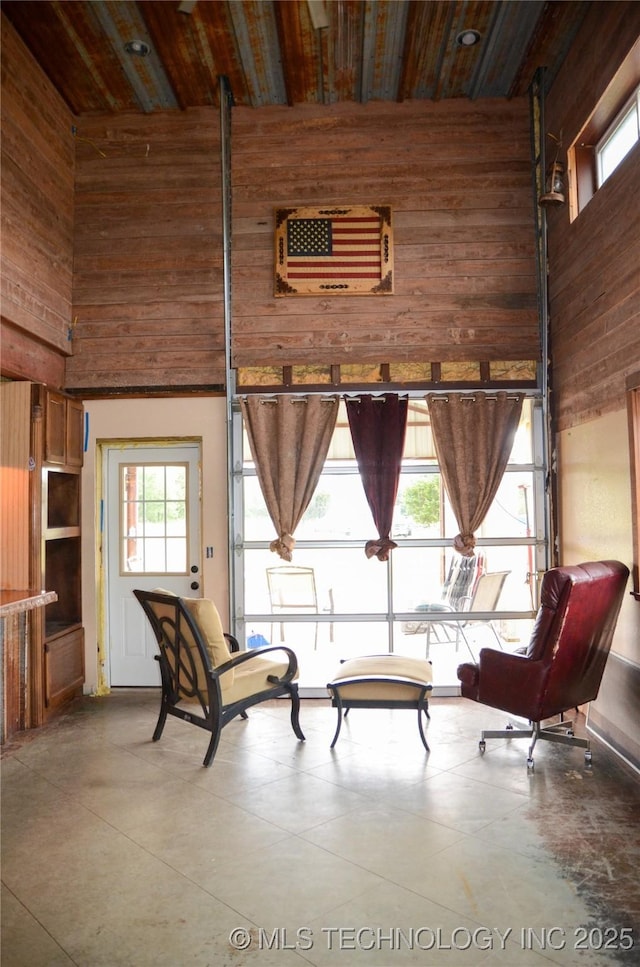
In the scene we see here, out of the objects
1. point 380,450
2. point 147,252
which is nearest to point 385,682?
point 380,450

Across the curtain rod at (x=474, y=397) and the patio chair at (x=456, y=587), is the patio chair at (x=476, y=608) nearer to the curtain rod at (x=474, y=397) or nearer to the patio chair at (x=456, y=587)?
the patio chair at (x=456, y=587)

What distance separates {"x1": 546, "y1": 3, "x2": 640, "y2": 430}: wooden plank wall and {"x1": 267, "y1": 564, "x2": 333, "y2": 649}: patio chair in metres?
2.44

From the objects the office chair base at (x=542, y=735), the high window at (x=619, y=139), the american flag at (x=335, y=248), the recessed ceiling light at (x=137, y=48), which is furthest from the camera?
the american flag at (x=335, y=248)

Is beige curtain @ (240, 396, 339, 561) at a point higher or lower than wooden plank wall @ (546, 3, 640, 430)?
lower

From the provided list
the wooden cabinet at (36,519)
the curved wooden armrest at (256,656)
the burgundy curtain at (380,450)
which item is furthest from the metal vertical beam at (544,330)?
the wooden cabinet at (36,519)

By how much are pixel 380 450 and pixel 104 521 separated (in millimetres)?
2463

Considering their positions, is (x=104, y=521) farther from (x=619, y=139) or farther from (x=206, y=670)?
(x=619, y=139)

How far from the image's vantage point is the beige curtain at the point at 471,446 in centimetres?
566

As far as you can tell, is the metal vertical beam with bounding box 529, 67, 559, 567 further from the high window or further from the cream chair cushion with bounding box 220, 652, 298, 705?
the cream chair cushion with bounding box 220, 652, 298, 705

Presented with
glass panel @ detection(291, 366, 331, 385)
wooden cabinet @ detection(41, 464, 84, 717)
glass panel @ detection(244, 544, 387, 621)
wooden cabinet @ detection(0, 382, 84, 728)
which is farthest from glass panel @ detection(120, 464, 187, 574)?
glass panel @ detection(291, 366, 331, 385)

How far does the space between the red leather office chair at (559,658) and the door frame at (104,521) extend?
2.86m

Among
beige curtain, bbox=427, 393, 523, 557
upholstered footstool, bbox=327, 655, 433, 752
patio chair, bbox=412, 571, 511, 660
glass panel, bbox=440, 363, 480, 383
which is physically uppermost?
glass panel, bbox=440, 363, 480, 383

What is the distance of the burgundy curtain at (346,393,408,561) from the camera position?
5.70m

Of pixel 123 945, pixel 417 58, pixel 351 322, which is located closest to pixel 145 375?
pixel 351 322
